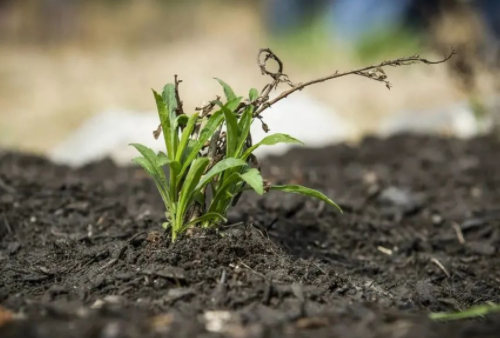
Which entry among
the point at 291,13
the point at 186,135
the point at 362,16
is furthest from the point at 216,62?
the point at 186,135

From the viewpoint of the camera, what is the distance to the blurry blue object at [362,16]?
9.09 metres

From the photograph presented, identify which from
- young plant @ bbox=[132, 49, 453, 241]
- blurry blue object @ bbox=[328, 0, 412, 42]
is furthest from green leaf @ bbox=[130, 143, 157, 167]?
blurry blue object @ bbox=[328, 0, 412, 42]

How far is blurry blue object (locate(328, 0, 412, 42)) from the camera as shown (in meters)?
9.09

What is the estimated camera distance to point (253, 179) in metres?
1.87

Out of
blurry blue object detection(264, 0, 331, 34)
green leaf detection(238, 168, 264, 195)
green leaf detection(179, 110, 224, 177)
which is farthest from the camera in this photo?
blurry blue object detection(264, 0, 331, 34)

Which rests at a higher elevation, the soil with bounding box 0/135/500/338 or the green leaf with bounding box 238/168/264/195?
the green leaf with bounding box 238/168/264/195

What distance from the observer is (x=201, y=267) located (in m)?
1.90

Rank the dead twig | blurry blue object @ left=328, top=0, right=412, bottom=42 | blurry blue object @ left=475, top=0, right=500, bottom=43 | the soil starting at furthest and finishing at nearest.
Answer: blurry blue object @ left=328, top=0, right=412, bottom=42 → blurry blue object @ left=475, top=0, right=500, bottom=43 → the dead twig → the soil

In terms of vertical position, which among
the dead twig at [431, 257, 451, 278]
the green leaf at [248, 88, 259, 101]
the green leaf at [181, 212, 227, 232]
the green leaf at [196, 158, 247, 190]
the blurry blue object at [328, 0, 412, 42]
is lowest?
the dead twig at [431, 257, 451, 278]

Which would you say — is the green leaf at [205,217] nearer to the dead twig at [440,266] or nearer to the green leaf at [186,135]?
the green leaf at [186,135]

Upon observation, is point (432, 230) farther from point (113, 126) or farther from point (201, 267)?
point (113, 126)

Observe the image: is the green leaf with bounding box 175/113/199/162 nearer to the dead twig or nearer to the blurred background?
the dead twig

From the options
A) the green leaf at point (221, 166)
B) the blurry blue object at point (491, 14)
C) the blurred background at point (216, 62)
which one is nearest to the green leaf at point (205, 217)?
the green leaf at point (221, 166)

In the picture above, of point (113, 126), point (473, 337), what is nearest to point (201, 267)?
point (473, 337)
